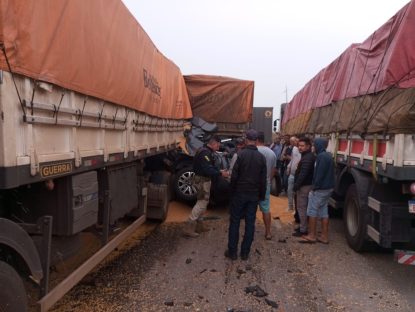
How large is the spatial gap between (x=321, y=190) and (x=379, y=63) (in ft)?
7.13

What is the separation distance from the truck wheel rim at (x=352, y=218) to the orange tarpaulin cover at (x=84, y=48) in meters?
3.43

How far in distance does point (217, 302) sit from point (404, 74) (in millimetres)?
3334

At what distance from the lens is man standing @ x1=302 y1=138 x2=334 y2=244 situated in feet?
21.0

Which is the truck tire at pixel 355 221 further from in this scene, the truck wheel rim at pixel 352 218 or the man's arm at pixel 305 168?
the man's arm at pixel 305 168

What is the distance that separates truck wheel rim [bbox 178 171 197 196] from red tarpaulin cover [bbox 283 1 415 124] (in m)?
3.24

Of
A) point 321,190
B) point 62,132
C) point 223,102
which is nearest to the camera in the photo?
point 62,132

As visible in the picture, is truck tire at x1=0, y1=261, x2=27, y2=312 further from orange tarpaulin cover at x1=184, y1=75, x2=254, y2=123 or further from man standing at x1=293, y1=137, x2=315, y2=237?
orange tarpaulin cover at x1=184, y1=75, x2=254, y2=123

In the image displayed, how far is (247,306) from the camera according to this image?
13.6 feet

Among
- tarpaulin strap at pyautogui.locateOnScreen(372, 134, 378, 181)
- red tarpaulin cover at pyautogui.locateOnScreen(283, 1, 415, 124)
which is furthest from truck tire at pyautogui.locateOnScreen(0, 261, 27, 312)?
red tarpaulin cover at pyautogui.locateOnScreen(283, 1, 415, 124)

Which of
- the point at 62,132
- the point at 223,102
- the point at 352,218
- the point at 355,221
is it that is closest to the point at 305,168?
the point at 352,218

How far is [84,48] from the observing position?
11.9ft

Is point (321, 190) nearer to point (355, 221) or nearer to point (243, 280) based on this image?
point (355, 221)

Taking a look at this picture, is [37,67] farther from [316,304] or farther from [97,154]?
[316,304]

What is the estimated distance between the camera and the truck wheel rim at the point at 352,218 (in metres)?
5.95
